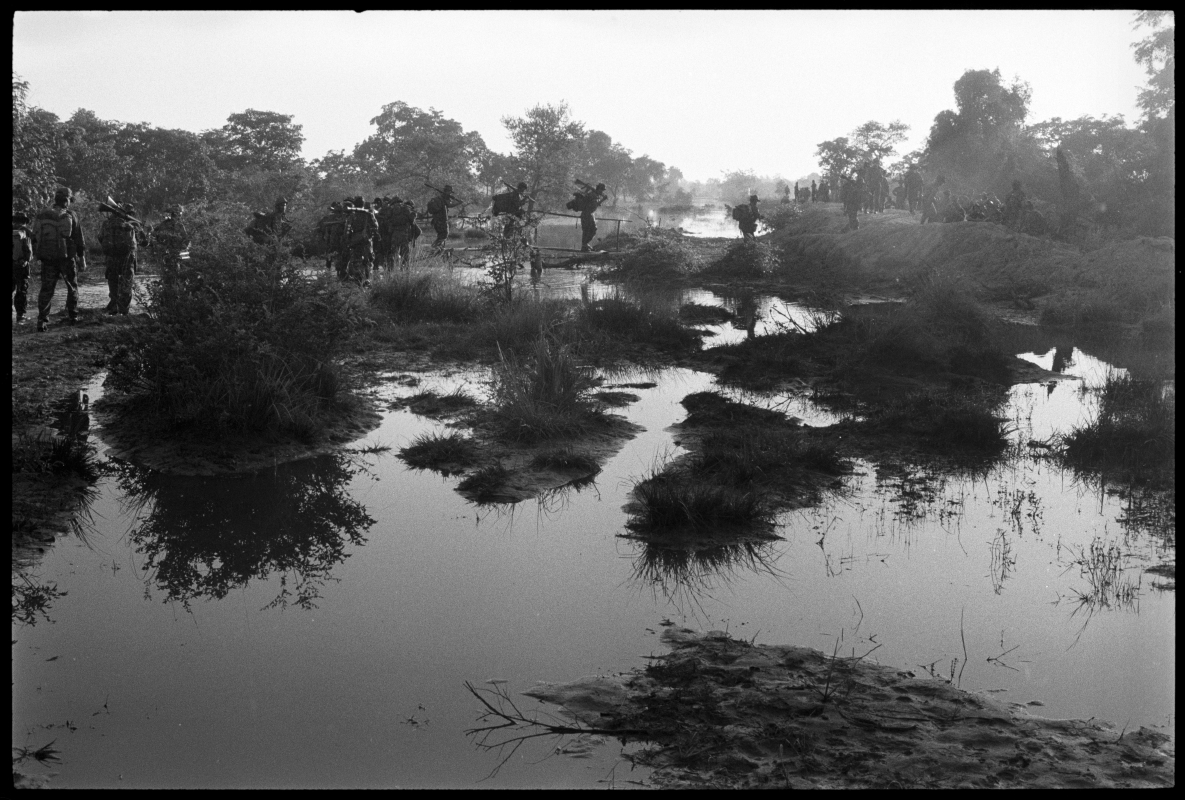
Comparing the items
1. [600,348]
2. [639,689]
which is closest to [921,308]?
[600,348]

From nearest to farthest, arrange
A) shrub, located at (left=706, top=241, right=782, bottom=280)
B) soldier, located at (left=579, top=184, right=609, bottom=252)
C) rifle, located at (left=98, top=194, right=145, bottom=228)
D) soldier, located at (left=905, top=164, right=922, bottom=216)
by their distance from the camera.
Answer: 1. rifle, located at (left=98, top=194, right=145, bottom=228)
2. shrub, located at (left=706, top=241, right=782, bottom=280)
3. soldier, located at (left=579, top=184, right=609, bottom=252)
4. soldier, located at (left=905, top=164, right=922, bottom=216)

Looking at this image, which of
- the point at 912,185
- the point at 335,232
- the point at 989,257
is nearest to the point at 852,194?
the point at 912,185

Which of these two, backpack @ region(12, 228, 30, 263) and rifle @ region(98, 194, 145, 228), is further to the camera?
rifle @ region(98, 194, 145, 228)

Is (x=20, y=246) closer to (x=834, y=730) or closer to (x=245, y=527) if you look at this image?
(x=245, y=527)

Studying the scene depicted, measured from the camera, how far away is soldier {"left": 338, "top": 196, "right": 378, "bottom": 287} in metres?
18.3

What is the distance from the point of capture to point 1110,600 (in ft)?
19.9

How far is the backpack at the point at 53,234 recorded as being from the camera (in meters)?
13.4

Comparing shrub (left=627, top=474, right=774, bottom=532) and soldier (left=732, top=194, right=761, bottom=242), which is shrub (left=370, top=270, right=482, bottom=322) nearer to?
shrub (left=627, top=474, right=774, bottom=532)

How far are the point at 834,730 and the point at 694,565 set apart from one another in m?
2.27

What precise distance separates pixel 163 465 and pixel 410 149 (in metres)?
50.2

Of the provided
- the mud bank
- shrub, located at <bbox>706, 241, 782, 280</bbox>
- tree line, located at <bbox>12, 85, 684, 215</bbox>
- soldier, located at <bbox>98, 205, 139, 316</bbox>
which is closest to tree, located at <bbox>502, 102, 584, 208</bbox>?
tree line, located at <bbox>12, 85, 684, 215</bbox>

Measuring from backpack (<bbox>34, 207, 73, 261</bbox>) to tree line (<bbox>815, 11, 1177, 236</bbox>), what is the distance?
80.1 feet

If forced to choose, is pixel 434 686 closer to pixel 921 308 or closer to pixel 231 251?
pixel 231 251

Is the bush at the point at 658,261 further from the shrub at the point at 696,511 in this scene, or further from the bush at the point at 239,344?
the shrub at the point at 696,511
